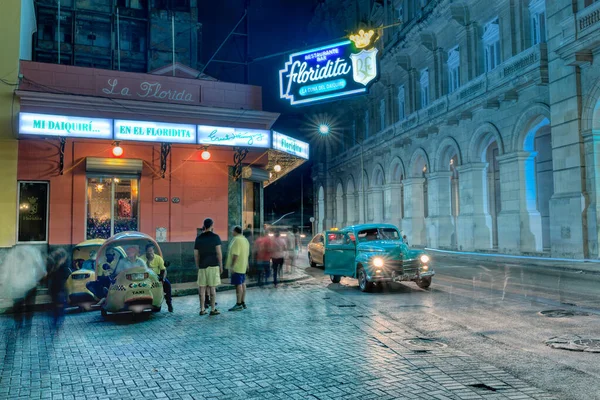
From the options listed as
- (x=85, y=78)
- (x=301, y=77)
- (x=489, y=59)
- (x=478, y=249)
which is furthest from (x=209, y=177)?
(x=489, y=59)

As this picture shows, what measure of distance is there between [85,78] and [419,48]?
88.3 ft

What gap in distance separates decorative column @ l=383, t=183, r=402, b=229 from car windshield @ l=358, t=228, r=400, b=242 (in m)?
26.3

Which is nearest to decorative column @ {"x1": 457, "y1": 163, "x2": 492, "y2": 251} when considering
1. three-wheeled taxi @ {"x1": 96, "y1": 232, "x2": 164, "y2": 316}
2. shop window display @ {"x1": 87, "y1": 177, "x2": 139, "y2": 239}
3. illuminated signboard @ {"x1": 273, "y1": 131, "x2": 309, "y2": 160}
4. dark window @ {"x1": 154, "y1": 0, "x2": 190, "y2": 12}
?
illuminated signboard @ {"x1": 273, "y1": 131, "x2": 309, "y2": 160}

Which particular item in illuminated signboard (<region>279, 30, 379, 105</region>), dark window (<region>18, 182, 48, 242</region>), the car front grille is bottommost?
the car front grille

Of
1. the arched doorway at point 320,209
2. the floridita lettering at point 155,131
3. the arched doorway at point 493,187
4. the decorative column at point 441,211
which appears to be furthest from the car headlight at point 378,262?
the arched doorway at point 320,209

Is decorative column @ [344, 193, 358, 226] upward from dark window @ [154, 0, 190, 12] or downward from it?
downward

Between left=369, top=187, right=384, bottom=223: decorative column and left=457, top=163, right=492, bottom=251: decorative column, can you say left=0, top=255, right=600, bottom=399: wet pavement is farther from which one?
left=369, top=187, right=384, bottom=223: decorative column

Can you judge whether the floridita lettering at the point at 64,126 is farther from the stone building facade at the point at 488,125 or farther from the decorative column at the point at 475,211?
the decorative column at the point at 475,211

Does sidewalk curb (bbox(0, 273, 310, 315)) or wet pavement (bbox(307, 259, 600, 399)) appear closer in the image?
wet pavement (bbox(307, 259, 600, 399))

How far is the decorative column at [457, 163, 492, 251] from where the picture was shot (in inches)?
Result: 1107

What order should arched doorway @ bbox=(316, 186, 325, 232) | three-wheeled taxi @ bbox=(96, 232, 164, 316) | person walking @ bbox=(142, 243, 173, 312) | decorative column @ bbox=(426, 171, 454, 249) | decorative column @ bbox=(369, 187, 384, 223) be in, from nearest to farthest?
three-wheeled taxi @ bbox=(96, 232, 164, 316), person walking @ bbox=(142, 243, 173, 312), decorative column @ bbox=(426, 171, 454, 249), decorative column @ bbox=(369, 187, 384, 223), arched doorway @ bbox=(316, 186, 325, 232)

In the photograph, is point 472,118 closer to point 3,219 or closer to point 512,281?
point 512,281

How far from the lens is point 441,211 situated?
32.3 metres

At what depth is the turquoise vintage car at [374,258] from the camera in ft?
39.9
